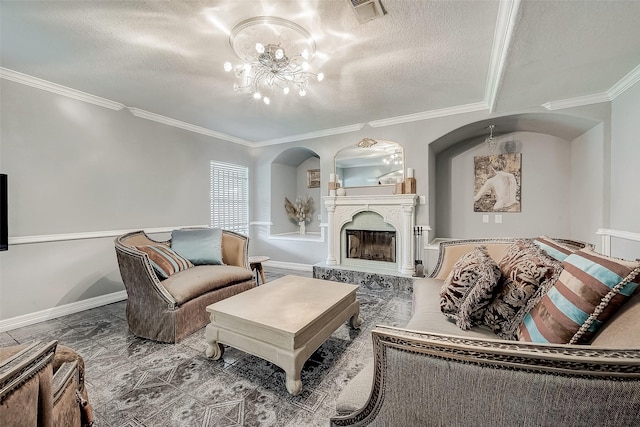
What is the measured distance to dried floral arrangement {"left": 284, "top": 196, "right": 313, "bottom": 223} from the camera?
5.37 m

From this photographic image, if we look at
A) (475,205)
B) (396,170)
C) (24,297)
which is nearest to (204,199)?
(24,297)

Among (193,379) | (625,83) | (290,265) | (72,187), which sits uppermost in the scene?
(625,83)

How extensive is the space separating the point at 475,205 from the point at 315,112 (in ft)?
9.46

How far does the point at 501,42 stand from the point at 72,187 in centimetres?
445

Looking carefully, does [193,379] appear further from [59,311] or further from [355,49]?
[355,49]

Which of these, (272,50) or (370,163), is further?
(370,163)

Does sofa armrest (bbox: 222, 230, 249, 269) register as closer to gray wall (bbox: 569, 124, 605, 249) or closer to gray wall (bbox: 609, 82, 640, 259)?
gray wall (bbox: 609, 82, 640, 259)

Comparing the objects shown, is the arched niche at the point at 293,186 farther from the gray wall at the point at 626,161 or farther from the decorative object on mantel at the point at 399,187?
the gray wall at the point at 626,161

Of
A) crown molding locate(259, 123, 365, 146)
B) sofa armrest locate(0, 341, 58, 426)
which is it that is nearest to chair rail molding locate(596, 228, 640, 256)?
crown molding locate(259, 123, 365, 146)

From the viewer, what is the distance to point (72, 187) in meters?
2.95

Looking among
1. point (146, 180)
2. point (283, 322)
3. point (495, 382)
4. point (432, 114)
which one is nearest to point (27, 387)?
point (283, 322)

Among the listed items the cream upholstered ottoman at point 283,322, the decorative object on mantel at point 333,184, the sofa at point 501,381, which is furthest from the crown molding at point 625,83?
the decorative object on mantel at point 333,184

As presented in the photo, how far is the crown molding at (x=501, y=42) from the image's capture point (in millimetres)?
1651

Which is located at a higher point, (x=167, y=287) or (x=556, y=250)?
(x=556, y=250)
